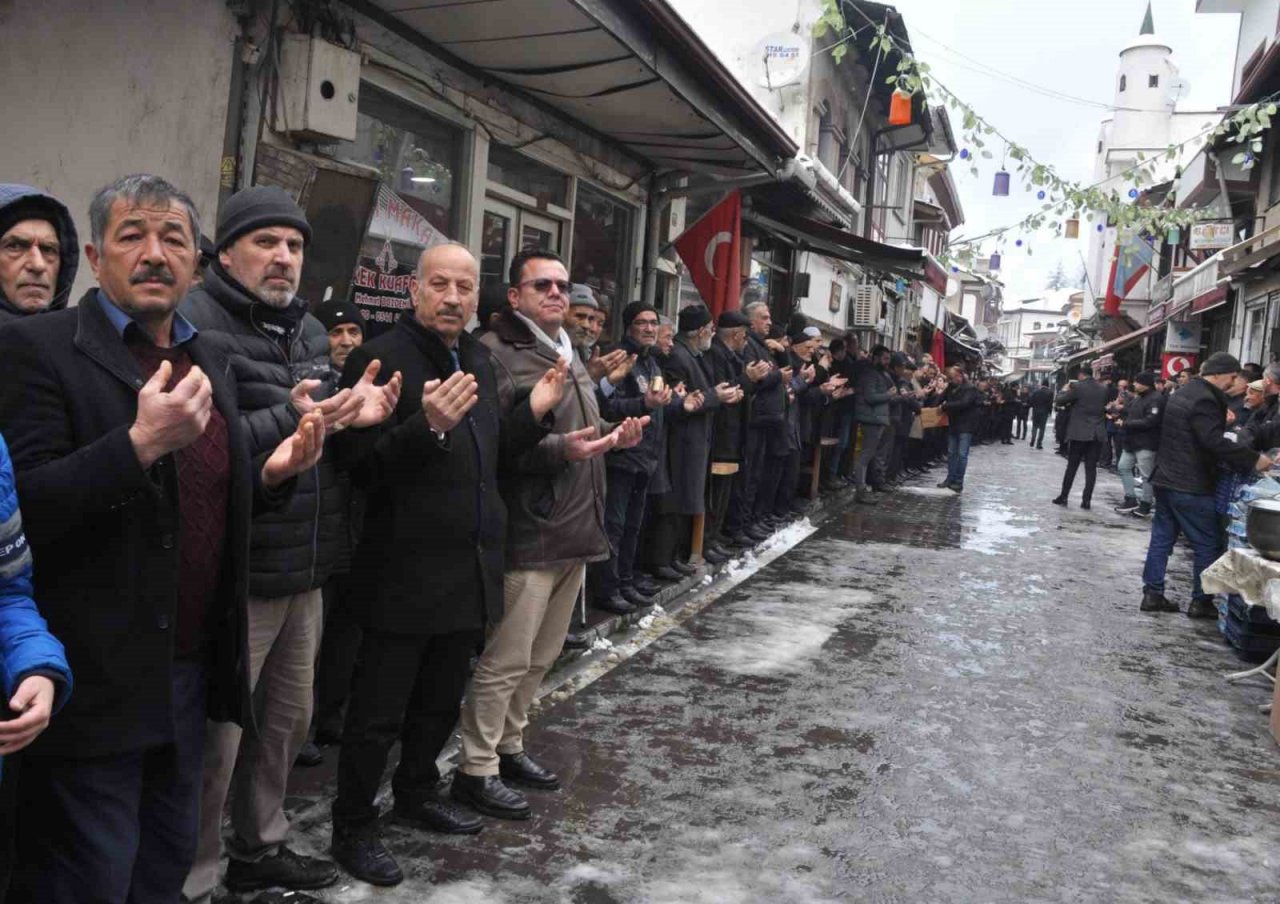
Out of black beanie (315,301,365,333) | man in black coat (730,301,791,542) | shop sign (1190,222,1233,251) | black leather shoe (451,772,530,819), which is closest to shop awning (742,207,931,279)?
man in black coat (730,301,791,542)

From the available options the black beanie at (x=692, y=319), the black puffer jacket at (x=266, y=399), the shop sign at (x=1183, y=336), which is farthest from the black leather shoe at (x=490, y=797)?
the shop sign at (x=1183, y=336)

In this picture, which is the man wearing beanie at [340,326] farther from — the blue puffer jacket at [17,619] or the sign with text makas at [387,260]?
the blue puffer jacket at [17,619]

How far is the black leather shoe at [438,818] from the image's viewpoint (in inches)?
156

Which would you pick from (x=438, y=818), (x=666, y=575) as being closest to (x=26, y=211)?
(x=438, y=818)

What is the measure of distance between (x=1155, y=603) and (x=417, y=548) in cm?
760

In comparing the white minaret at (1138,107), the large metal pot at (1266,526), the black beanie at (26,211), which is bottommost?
the large metal pot at (1266,526)

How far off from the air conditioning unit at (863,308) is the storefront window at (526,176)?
15.4 m

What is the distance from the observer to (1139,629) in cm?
845

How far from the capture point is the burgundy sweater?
2.55 meters

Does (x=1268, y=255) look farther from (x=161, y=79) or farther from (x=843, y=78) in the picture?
(x=161, y=79)

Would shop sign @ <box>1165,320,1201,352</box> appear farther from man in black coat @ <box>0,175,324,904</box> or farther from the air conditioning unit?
man in black coat @ <box>0,175,324,904</box>

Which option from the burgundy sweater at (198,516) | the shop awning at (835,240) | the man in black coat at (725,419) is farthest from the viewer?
the shop awning at (835,240)

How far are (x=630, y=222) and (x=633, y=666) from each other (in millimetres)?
5825

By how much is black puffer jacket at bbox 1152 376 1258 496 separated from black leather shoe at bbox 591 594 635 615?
15.2ft
